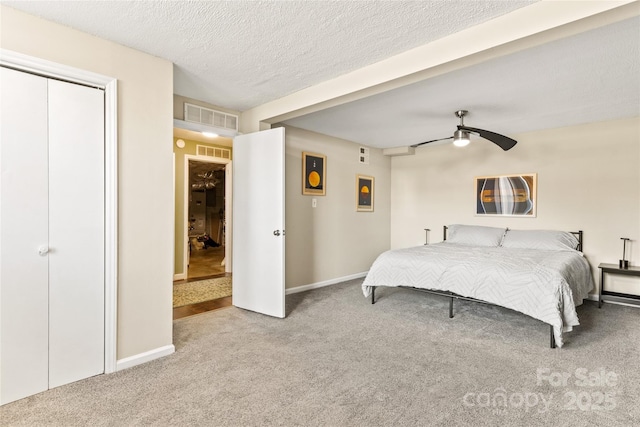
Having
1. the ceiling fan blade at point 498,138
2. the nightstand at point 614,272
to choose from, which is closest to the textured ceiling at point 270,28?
the ceiling fan blade at point 498,138

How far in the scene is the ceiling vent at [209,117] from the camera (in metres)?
3.43

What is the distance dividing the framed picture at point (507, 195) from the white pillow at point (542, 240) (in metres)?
0.45

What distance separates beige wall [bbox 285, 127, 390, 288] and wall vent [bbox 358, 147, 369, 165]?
89 millimetres

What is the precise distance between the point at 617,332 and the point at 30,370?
4.78m

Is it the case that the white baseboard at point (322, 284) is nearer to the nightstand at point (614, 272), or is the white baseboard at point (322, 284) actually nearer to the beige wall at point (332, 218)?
the beige wall at point (332, 218)

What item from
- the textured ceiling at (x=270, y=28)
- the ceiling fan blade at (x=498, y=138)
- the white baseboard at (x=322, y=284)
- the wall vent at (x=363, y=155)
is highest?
the textured ceiling at (x=270, y=28)

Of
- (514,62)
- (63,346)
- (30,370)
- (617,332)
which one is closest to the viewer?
(30,370)

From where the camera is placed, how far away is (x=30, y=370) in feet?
6.63

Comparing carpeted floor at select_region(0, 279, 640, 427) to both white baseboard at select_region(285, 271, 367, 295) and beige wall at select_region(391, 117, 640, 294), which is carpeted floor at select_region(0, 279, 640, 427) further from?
beige wall at select_region(391, 117, 640, 294)

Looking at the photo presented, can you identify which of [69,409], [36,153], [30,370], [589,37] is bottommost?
[69,409]

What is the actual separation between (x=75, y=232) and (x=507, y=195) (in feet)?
17.6

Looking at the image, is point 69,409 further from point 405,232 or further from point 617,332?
point 405,232

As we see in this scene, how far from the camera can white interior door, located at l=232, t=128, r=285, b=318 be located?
3.46 meters

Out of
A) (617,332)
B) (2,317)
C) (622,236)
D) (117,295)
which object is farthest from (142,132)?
(622,236)
